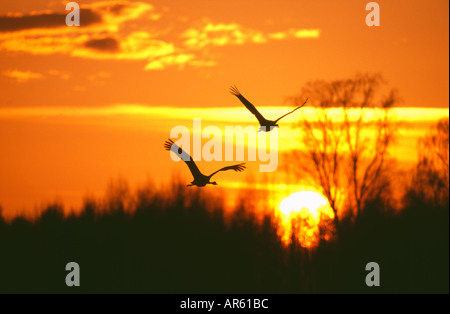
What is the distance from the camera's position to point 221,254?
1949 inches

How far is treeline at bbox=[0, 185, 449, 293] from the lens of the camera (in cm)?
4619

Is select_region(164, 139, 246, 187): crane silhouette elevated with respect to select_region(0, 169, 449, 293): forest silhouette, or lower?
elevated

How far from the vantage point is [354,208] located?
4988cm

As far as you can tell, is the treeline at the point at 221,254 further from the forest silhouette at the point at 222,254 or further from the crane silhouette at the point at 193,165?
the crane silhouette at the point at 193,165

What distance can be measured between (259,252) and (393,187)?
26.0 ft

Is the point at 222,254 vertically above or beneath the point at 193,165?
beneath

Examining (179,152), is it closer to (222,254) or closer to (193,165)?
(193,165)

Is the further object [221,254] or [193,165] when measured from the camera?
[221,254]

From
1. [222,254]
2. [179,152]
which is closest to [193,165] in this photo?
[179,152]

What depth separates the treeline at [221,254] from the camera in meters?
46.2

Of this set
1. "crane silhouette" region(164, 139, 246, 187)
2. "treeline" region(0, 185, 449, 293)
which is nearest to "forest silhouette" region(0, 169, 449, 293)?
"treeline" region(0, 185, 449, 293)

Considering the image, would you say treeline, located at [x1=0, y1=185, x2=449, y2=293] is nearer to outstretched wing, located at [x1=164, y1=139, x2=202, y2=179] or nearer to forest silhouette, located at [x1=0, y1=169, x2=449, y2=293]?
forest silhouette, located at [x1=0, y1=169, x2=449, y2=293]

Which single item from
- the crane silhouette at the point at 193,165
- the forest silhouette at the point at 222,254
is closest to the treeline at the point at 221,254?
the forest silhouette at the point at 222,254
